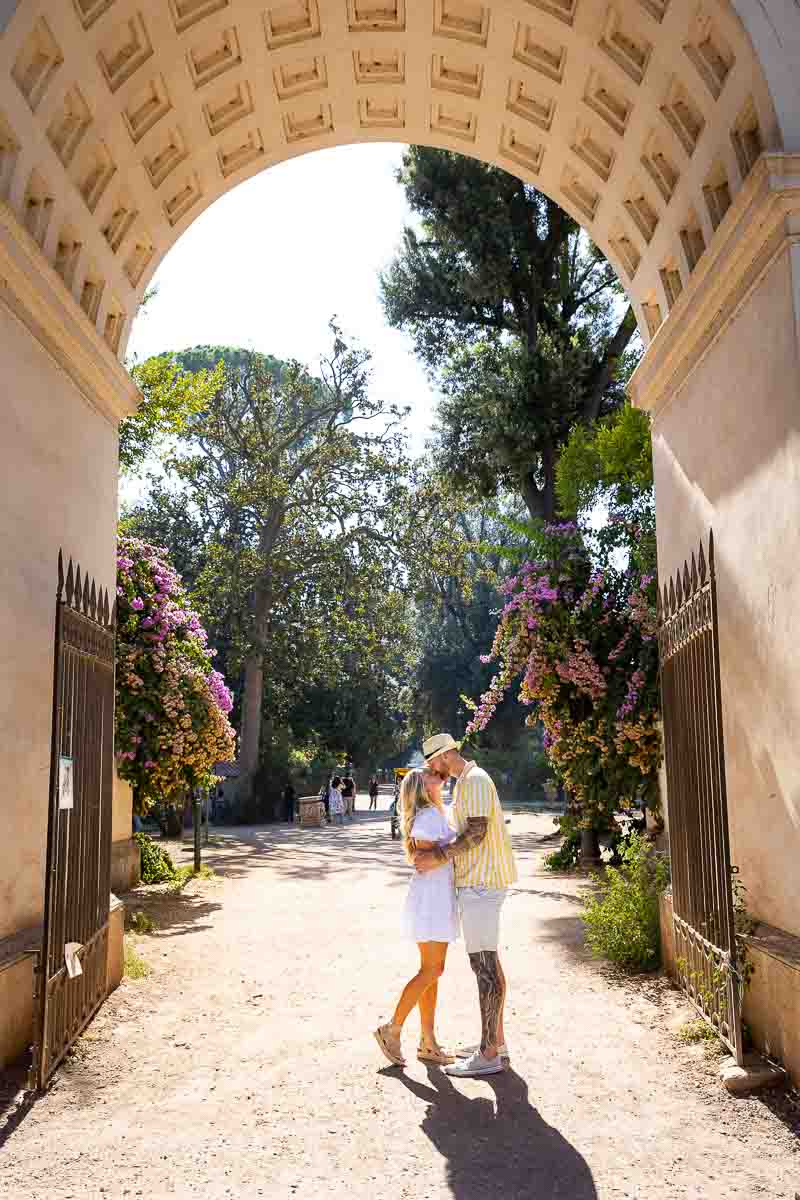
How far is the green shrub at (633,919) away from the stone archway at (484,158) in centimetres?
195

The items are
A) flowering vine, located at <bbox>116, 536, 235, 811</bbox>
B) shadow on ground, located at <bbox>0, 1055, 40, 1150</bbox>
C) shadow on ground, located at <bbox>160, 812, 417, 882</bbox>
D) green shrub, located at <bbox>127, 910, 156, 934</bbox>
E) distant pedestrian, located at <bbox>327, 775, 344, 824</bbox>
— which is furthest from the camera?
distant pedestrian, located at <bbox>327, 775, 344, 824</bbox>

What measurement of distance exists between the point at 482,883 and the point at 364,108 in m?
7.04

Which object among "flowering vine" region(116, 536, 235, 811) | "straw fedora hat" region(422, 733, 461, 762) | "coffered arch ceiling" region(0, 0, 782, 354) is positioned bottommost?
"straw fedora hat" region(422, 733, 461, 762)

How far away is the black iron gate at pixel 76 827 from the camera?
554 centimetres

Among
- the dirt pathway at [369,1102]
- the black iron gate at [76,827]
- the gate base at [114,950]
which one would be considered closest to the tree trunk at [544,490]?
the dirt pathway at [369,1102]

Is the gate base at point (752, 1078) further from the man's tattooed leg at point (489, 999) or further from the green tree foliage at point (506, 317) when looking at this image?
the green tree foliage at point (506, 317)

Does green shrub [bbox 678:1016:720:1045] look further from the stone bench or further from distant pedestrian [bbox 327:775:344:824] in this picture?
distant pedestrian [bbox 327:775:344:824]

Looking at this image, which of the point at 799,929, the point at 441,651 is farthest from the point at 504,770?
the point at 799,929

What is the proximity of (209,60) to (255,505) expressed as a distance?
71.7 ft

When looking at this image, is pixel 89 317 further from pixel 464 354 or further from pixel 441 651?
pixel 441 651

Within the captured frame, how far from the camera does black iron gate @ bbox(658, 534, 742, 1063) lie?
575 centimetres

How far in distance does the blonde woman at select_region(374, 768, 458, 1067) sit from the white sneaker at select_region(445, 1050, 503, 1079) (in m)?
0.20

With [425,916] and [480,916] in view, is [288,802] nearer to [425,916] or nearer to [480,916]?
[425,916]

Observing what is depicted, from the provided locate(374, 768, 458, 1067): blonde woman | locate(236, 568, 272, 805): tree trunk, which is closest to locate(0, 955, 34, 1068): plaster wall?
locate(374, 768, 458, 1067): blonde woman
